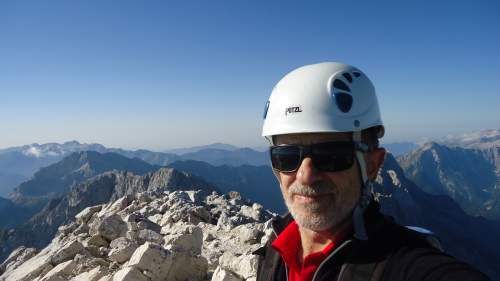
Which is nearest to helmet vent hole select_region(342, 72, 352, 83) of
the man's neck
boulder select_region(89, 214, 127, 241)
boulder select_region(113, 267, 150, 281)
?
the man's neck

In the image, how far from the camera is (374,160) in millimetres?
4184

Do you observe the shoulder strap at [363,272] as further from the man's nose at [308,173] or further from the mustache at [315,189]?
the man's nose at [308,173]

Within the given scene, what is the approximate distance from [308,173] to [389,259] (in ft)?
4.14

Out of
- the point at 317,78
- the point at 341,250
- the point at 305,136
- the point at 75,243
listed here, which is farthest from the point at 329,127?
the point at 75,243

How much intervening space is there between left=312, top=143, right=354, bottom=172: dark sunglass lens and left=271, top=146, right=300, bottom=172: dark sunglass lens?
9.4 inches

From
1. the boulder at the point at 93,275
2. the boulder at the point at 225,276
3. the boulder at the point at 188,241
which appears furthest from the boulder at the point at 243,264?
the boulder at the point at 93,275

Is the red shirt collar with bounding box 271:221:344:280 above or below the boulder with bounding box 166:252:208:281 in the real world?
above

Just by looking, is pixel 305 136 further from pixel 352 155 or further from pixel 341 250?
pixel 341 250

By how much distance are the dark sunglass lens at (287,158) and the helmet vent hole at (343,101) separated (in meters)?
0.72

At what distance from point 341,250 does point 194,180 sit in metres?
161

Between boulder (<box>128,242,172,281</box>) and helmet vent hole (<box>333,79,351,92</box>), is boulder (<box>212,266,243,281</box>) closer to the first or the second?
boulder (<box>128,242,172,281</box>)

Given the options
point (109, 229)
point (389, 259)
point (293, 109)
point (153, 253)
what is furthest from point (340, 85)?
point (109, 229)

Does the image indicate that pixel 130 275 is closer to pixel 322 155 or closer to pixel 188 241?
pixel 188 241

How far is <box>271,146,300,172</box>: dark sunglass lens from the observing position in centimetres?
419
